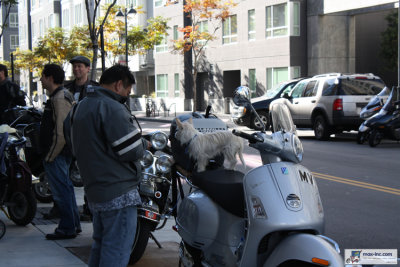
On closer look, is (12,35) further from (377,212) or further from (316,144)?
(377,212)

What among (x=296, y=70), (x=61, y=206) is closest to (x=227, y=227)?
(x=61, y=206)

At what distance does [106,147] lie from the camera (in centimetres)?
447

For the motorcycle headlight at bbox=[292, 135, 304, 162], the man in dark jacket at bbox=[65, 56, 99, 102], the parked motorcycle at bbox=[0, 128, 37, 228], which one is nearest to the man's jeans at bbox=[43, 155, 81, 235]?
the parked motorcycle at bbox=[0, 128, 37, 228]

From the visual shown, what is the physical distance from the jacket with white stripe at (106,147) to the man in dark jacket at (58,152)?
2.81 metres

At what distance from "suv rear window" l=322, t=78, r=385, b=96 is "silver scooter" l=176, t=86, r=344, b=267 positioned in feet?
51.2

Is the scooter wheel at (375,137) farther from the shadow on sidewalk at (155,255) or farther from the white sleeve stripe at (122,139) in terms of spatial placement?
the white sleeve stripe at (122,139)

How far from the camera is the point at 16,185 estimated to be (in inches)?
306

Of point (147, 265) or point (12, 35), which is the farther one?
point (12, 35)

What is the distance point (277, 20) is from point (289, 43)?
175 cm

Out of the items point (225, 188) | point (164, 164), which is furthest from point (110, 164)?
point (164, 164)

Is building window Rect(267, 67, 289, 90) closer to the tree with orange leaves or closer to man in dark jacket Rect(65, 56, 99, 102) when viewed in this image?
the tree with orange leaves

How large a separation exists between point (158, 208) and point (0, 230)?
6.60 feet

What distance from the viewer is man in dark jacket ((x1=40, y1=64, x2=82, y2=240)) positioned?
722 cm

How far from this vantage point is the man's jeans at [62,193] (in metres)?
7.20
